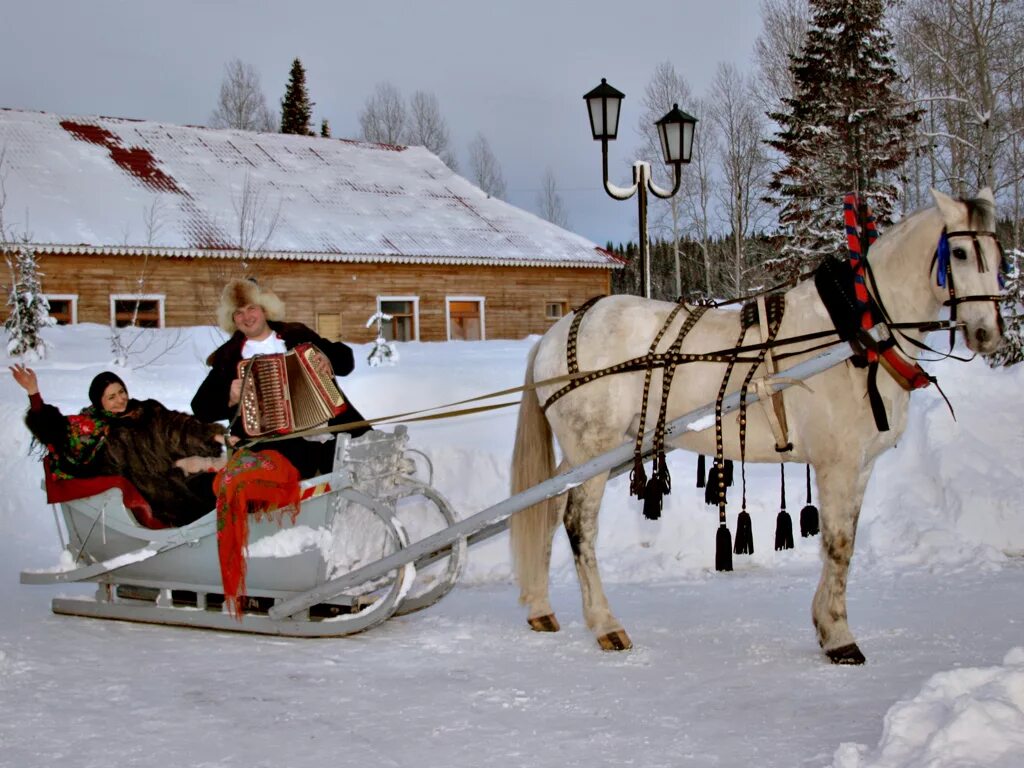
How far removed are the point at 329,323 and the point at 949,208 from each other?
1964 centimetres

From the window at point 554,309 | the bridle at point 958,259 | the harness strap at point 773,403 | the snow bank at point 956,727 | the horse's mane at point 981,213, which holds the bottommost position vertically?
the snow bank at point 956,727

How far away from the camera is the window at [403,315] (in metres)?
24.0

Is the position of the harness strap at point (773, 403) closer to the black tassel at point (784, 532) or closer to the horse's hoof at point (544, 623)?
the black tassel at point (784, 532)

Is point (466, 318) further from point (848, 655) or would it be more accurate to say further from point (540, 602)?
point (848, 655)

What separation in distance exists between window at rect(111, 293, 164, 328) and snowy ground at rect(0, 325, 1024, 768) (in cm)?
1261

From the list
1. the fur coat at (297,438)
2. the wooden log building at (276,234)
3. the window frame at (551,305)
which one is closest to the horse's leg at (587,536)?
the fur coat at (297,438)

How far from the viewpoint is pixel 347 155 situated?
27.8m

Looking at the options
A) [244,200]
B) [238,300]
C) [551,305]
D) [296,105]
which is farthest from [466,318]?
[296,105]

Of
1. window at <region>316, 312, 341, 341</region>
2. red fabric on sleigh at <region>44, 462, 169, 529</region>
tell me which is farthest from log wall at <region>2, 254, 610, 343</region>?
red fabric on sleigh at <region>44, 462, 169, 529</region>

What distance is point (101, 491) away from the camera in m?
5.62

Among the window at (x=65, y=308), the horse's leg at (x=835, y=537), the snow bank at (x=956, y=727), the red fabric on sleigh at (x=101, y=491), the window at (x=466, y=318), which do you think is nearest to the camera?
the snow bank at (x=956, y=727)

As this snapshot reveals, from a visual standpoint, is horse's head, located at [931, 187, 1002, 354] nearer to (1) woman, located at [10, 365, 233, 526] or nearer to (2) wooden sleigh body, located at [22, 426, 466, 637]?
(2) wooden sleigh body, located at [22, 426, 466, 637]

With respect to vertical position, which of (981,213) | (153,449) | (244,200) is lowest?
(153,449)

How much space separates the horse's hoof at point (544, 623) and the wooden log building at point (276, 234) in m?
15.0
